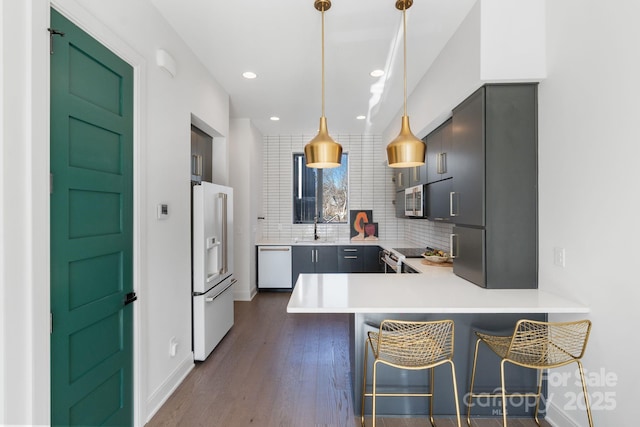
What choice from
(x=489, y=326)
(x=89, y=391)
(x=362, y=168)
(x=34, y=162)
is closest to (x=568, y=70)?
(x=489, y=326)

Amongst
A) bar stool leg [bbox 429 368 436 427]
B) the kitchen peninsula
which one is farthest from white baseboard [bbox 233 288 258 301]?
bar stool leg [bbox 429 368 436 427]

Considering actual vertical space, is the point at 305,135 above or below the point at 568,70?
above

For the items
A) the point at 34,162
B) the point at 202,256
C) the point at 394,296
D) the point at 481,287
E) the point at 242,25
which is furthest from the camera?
the point at 202,256

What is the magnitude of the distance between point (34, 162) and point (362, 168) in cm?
495

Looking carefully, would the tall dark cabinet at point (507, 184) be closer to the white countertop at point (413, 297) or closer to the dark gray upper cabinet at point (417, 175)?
the white countertop at point (413, 297)

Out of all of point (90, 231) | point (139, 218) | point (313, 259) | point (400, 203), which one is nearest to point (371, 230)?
point (400, 203)

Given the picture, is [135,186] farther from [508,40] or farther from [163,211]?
[508,40]

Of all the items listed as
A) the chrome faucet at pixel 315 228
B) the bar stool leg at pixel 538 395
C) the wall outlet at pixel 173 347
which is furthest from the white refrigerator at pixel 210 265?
the bar stool leg at pixel 538 395

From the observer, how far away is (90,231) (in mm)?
1624

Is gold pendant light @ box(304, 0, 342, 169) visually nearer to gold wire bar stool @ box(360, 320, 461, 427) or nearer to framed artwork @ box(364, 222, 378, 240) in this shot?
gold wire bar stool @ box(360, 320, 461, 427)

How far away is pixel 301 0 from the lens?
2109 millimetres

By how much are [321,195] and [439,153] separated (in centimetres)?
294

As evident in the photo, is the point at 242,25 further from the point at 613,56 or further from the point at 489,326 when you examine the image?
the point at 489,326

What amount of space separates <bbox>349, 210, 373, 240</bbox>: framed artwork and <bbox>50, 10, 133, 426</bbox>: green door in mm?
4199
